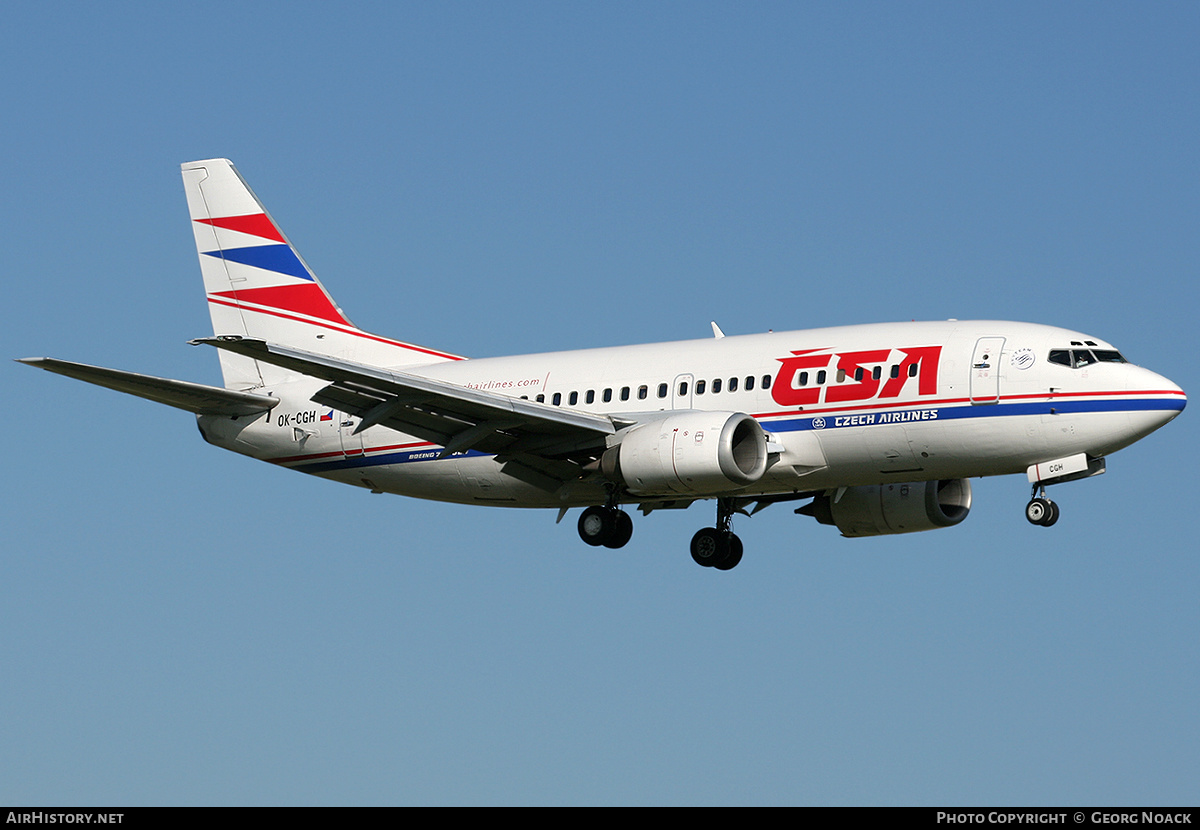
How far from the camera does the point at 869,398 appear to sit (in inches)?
1460

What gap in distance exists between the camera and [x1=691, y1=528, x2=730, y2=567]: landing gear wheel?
139 ft

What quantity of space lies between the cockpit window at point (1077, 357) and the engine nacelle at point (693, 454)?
650cm

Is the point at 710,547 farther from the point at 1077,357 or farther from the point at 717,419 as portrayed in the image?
the point at 1077,357

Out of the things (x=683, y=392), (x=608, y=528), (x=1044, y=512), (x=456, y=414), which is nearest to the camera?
(x=1044, y=512)

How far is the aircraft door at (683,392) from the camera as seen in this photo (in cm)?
3928

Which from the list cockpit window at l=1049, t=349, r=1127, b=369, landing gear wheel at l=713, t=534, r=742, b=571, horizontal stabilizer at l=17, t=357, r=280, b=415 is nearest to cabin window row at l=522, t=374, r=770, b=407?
landing gear wheel at l=713, t=534, r=742, b=571

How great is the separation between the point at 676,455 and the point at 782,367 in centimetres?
343

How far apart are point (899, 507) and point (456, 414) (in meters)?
11.6

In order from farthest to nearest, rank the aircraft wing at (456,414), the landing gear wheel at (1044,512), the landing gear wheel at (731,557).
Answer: the landing gear wheel at (731,557) < the landing gear wheel at (1044,512) < the aircraft wing at (456,414)

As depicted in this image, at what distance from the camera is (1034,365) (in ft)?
119

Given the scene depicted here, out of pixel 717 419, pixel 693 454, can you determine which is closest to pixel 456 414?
pixel 693 454

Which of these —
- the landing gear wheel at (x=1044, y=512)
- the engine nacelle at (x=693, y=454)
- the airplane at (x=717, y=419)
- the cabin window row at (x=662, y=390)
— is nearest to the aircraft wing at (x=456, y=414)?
the airplane at (x=717, y=419)

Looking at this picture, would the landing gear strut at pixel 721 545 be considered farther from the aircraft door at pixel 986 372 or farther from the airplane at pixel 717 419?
the aircraft door at pixel 986 372
